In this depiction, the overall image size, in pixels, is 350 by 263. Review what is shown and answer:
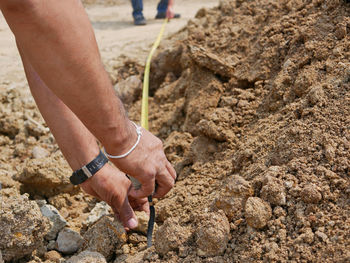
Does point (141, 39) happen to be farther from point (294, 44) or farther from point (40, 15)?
point (40, 15)

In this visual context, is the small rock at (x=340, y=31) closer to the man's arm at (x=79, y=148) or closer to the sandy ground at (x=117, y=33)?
the man's arm at (x=79, y=148)

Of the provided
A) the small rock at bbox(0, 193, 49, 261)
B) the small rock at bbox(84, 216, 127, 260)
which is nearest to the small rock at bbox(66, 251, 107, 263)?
the small rock at bbox(84, 216, 127, 260)

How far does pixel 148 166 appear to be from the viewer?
1.90 metres

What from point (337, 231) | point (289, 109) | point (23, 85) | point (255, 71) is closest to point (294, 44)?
point (255, 71)

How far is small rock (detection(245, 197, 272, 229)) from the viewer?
184 centimetres

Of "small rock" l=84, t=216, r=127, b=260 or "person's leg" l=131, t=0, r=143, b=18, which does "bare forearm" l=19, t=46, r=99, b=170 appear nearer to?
"small rock" l=84, t=216, r=127, b=260

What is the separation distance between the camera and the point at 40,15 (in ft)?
4.60

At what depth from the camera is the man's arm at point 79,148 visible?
2.32 metres

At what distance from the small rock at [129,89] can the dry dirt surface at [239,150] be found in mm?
21

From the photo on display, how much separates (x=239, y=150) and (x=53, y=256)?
1.27 metres

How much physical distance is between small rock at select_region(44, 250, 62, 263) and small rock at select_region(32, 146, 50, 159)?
52.8 inches

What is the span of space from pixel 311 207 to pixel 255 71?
1521 millimetres

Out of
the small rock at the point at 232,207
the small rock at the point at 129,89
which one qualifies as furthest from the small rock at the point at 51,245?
the small rock at the point at 129,89

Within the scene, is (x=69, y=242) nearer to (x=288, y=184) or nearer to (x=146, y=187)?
(x=146, y=187)
